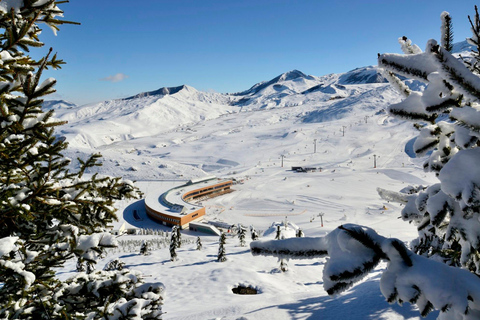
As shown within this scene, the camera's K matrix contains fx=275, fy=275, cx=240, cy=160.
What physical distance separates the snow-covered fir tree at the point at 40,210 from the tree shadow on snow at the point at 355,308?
23.7ft

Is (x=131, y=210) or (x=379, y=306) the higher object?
(x=379, y=306)

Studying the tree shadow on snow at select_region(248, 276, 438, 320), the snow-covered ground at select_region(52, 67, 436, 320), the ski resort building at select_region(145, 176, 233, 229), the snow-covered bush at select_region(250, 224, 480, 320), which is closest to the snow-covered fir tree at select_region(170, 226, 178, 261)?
the snow-covered ground at select_region(52, 67, 436, 320)

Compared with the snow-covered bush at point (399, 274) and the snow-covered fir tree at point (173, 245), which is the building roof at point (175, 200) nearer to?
the snow-covered fir tree at point (173, 245)

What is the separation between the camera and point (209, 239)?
46312 mm

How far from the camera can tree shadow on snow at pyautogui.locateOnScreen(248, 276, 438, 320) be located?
8830mm

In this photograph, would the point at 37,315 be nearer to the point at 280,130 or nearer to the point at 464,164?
the point at 464,164

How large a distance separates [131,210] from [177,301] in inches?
1927

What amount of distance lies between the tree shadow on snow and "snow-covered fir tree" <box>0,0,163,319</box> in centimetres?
724

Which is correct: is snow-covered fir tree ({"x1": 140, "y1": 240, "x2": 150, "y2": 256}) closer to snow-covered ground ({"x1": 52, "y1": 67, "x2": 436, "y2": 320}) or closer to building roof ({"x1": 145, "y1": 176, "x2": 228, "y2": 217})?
snow-covered ground ({"x1": 52, "y1": 67, "x2": 436, "y2": 320})

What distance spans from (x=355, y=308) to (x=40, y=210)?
10061 mm

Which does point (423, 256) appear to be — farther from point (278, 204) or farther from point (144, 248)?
point (278, 204)

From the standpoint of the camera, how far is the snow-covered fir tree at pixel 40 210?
366 cm

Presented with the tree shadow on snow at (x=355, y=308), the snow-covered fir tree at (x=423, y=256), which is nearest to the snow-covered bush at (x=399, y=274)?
the snow-covered fir tree at (x=423, y=256)

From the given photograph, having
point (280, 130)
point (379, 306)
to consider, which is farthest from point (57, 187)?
point (280, 130)
